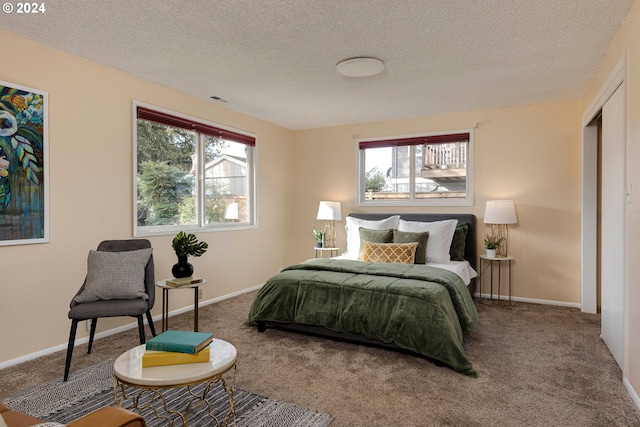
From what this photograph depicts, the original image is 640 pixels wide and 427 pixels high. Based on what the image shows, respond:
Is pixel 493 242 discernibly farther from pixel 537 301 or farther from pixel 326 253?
pixel 326 253

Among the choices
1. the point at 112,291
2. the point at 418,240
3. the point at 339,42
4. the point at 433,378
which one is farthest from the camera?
the point at 418,240

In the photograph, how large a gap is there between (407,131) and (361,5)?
10.1 ft

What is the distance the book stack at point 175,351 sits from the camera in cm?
176

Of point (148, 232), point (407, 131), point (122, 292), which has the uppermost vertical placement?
point (407, 131)

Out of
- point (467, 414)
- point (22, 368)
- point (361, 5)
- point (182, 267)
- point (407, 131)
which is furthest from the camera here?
point (407, 131)

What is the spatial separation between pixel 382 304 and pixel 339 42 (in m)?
2.08

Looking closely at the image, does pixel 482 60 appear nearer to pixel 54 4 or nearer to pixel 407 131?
pixel 407 131

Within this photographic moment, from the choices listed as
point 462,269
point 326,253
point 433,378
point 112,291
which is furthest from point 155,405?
point 326,253

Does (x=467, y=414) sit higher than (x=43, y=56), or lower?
lower

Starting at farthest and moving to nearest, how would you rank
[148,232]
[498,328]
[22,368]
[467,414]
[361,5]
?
[148,232] < [498,328] < [22,368] < [361,5] < [467,414]

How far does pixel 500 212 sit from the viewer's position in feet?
14.4

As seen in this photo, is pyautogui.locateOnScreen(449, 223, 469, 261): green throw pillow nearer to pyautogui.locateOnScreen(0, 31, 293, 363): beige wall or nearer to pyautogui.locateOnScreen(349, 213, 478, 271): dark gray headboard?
pyautogui.locateOnScreen(349, 213, 478, 271): dark gray headboard

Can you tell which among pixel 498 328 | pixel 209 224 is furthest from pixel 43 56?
pixel 498 328

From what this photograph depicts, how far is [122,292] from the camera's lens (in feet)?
9.01
